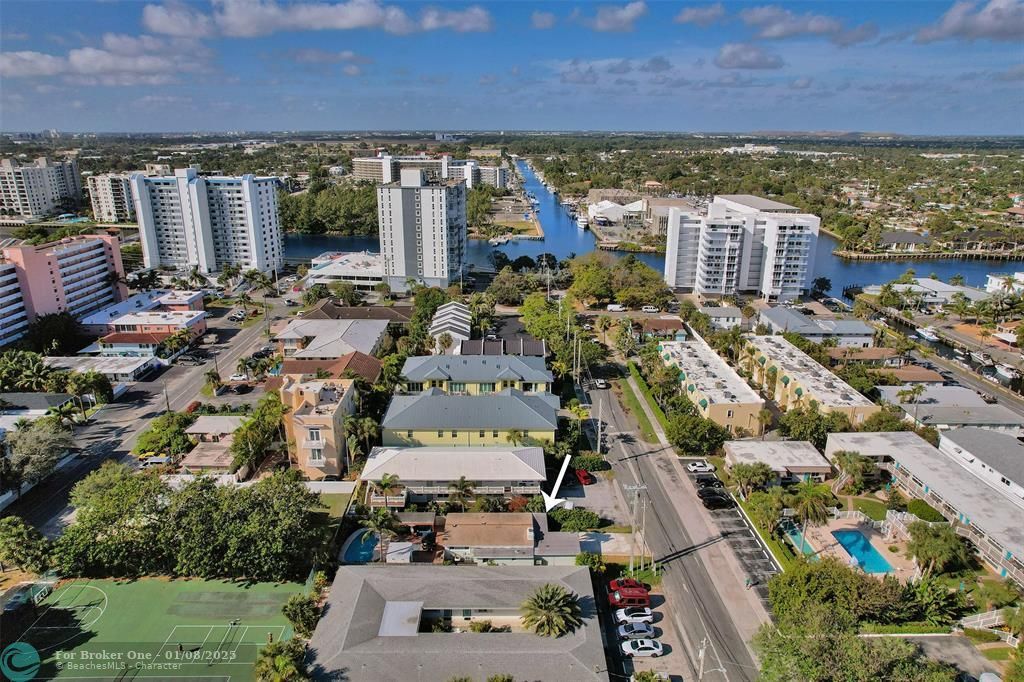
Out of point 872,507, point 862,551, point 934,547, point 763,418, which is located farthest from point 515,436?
point 934,547

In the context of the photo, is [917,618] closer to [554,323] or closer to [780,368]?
[780,368]

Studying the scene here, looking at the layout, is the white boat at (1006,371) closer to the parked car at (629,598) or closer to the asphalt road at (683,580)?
the asphalt road at (683,580)

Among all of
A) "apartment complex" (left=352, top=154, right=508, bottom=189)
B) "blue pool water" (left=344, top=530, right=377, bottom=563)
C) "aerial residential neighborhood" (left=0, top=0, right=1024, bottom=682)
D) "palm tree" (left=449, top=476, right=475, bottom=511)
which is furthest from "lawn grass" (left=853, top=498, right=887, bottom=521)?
"apartment complex" (left=352, top=154, right=508, bottom=189)

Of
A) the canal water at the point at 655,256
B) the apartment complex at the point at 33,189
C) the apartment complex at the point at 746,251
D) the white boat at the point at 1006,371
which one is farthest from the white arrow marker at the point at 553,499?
the apartment complex at the point at 33,189

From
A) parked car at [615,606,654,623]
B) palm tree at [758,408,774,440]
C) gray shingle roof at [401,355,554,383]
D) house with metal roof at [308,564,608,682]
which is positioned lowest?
parked car at [615,606,654,623]

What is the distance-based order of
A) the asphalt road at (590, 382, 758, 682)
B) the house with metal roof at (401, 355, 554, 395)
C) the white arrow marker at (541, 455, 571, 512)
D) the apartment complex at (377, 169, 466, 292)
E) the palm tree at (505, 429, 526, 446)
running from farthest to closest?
the apartment complex at (377, 169, 466, 292) < the house with metal roof at (401, 355, 554, 395) < the palm tree at (505, 429, 526, 446) < the white arrow marker at (541, 455, 571, 512) < the asphalt road at (590, 382, 758, 682)

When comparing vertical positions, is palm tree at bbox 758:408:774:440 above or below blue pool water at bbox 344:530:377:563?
above

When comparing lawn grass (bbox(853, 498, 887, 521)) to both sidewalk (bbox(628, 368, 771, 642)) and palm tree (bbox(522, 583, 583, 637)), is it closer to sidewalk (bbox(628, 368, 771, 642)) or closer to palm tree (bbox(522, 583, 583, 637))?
sidewalk (bbox(628, 368, 771, 642))
